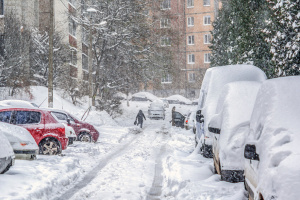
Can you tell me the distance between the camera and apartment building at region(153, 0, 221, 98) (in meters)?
71.0

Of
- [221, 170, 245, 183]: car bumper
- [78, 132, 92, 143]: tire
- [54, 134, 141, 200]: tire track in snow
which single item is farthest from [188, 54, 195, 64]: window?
[221, 170, 245, 183]: car bumper

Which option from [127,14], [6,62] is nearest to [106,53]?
[127,14]

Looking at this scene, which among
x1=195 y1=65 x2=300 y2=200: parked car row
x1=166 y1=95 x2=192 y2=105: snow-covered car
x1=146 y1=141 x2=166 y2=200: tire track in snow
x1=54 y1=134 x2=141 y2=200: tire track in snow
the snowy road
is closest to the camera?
x1=195 y1=65 x2=300 y2=200: parked car row

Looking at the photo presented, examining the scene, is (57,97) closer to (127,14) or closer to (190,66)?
(127,14)

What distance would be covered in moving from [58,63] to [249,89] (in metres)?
25.3

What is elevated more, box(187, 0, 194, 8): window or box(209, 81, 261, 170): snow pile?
box(187, 0, 194, 8): window

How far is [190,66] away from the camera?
72562 millimetres

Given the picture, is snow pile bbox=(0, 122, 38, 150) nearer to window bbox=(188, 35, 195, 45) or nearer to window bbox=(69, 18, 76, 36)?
window bbox=(69, 18, 76, 36)

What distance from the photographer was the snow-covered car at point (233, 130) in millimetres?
7809

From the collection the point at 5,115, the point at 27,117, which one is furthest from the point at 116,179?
the point at 5,115

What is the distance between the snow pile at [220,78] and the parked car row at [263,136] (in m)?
2.18

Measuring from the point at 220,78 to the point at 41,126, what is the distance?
18.9 feet

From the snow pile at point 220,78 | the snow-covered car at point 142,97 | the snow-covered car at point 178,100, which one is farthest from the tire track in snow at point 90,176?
the snow-covered car at point 142,97

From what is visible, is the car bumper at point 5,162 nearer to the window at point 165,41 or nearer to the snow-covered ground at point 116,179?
the snow-covered ground at point 116,179
